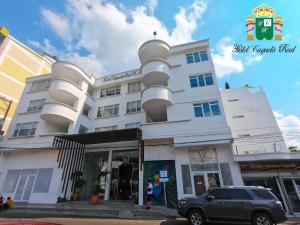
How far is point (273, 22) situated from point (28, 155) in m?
27.7

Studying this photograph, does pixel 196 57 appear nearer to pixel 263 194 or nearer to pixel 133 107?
pixel 133 107

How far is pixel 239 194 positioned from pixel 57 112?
18529 mm

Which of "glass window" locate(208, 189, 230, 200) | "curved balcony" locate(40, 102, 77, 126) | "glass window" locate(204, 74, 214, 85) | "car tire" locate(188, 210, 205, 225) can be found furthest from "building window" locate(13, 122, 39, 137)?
"glass window" locate(208, 189, 230, 200)

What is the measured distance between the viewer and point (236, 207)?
872 centimetres

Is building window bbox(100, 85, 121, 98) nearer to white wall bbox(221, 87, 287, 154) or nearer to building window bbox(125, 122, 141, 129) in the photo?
building window bbox(125, 122, 141, 129)

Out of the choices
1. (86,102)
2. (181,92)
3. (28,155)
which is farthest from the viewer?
(86,102)

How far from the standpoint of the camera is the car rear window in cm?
862

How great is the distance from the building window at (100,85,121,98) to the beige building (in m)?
14.6

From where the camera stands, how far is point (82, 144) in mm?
19766

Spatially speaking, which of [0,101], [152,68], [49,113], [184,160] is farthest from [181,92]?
[0,101]

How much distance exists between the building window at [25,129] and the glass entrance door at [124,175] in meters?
10.3

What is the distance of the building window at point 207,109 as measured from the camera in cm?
1688

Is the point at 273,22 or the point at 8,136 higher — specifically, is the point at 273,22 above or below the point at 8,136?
above

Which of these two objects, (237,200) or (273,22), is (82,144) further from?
(273,22)
